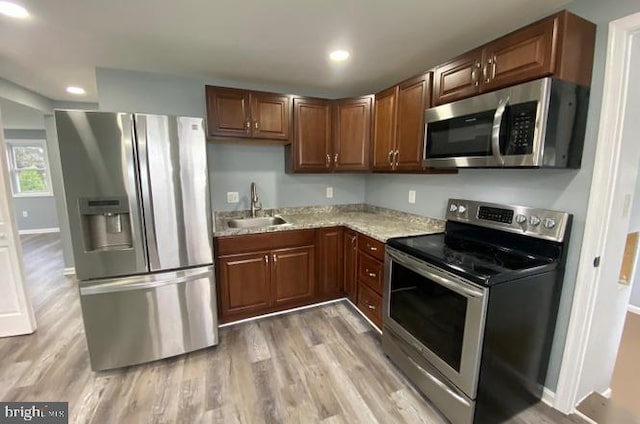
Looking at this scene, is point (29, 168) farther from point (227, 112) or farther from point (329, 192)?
point (329, 192)

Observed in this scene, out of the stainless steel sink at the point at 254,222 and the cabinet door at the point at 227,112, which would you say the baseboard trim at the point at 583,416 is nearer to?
the stainless steel sink at the point at 254,222

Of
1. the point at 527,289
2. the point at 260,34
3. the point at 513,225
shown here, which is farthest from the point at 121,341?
the point at 513,225

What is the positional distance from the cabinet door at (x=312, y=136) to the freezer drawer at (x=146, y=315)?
1432mm

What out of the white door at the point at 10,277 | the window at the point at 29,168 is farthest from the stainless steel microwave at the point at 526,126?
the window at the point at 29,168

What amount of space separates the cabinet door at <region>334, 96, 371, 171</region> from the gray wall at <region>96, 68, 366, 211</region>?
482 millimetres

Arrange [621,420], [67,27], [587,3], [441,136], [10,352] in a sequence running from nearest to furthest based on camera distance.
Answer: [587,3]
[621,420]
[67,27]
[441,136]
[10,352]

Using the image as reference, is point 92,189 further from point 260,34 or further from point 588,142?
point 588,142

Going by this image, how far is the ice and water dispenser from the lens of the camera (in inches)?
72.0

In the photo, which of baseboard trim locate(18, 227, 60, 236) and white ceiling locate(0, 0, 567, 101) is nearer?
white ceiling locate(0, 0, 567, 101)

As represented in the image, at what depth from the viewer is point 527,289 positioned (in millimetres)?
1459

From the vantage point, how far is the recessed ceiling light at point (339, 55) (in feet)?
7.06

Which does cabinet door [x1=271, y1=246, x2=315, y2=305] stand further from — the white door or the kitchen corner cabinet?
the white door

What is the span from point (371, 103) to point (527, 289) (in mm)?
2074

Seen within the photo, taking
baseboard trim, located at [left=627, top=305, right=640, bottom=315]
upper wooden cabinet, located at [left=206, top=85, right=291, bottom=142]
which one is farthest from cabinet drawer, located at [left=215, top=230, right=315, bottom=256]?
baseboard trim, located at [left=627, top=305, right=640, bottom=315]
